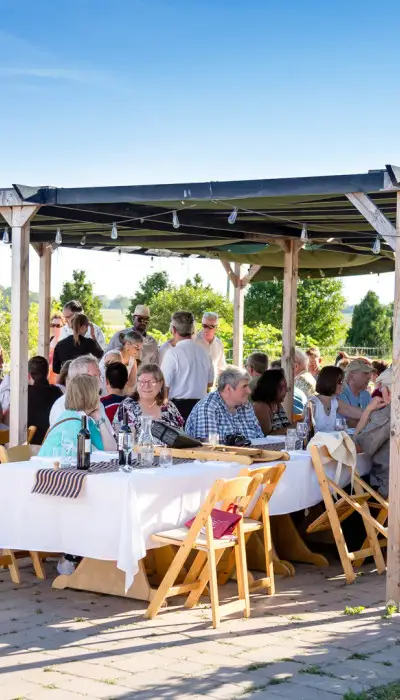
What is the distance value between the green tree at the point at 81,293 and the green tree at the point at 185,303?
7462 millimetres

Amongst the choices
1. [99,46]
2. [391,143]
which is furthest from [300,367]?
[391,143]

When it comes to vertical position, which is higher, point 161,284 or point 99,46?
point 99,46

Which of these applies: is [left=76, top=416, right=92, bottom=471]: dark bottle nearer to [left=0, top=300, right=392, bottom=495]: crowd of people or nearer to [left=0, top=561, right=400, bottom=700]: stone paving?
[left=0, top=300, right=392, bottom=495]: crowd of people

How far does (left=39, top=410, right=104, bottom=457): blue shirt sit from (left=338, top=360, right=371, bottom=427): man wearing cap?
3.13 m

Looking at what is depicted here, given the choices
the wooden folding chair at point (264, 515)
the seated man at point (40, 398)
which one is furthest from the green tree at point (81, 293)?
the wooden folding chair at point (264, 515)

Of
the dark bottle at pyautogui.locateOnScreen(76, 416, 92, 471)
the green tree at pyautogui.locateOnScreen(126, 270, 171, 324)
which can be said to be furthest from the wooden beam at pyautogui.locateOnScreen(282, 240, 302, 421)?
the green tree at pyautogui.locateOnScreen(126, 270, 171, 324)

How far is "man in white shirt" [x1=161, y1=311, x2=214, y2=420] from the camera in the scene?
8.51 meters

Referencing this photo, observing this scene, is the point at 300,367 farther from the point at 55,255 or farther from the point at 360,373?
the point at 55,255

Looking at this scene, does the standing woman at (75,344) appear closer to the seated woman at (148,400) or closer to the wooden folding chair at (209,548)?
the seated woman at (148,400)

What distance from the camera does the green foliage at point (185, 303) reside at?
30.9 m

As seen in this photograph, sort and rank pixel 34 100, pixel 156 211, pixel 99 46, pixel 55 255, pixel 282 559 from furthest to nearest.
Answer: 1. pixel 34 100
2. pixel 99 46
3. pixel 55 255
4. pixel 156 211
5. pixel 282 559

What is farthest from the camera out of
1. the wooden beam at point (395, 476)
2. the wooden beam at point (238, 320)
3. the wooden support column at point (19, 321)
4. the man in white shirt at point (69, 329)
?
the wooden beam at point (238, 320)

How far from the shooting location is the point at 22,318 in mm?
6629

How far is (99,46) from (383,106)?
24.0 feet
